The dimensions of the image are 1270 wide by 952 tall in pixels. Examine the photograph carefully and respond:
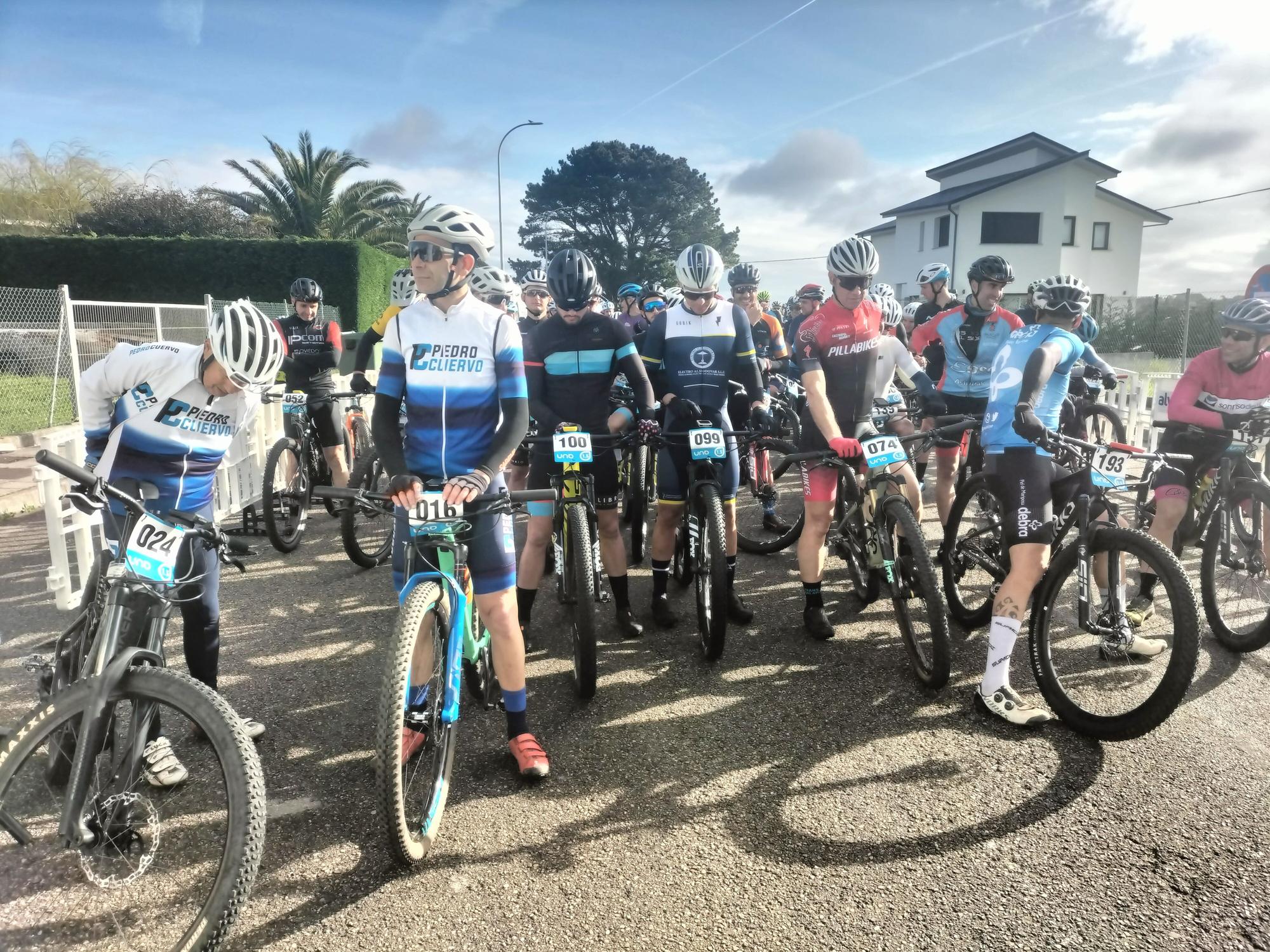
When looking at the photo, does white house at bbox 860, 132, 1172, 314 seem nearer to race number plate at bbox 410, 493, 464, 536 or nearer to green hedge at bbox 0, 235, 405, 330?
green hedge at bbox 0, 235, 405, 330

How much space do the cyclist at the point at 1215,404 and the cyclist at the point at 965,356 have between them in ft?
5.44

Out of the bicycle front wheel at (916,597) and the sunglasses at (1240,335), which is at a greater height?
the sunglasses at (1240,335)

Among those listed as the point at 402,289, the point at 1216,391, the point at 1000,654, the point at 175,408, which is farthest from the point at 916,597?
the point at 402,289

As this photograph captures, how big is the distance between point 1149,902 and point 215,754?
2945mm

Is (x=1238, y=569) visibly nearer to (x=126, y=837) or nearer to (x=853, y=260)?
(x=853, y=260)

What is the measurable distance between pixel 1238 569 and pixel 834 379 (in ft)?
8.14

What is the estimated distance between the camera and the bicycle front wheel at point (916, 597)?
12.9 feet

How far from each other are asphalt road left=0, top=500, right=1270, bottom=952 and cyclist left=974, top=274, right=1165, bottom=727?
236mm

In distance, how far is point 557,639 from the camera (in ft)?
16.4

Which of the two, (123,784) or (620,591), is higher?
(123,784)

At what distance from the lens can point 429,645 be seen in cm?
295

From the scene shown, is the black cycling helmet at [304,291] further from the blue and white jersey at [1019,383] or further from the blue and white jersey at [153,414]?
the blue and white jersey at [1019,383]

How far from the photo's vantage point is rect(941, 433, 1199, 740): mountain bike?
3348 mm

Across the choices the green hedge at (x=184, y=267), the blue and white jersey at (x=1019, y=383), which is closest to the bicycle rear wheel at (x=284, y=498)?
the blue and white jersey at (x=1019, y=383)
